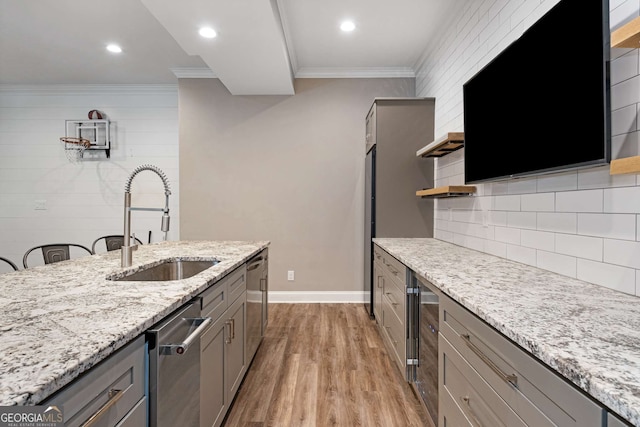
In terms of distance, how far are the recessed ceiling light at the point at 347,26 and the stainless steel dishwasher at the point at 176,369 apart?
2.84 meters

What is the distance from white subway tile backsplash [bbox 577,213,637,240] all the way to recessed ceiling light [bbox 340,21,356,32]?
2555 millimetres

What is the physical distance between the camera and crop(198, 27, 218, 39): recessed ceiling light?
105 inches

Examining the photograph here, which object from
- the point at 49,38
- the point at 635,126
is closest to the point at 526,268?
the point at 635,126

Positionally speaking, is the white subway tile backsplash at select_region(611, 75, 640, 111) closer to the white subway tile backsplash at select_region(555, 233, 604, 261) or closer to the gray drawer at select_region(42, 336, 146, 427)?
the white subway tile backsplash at select_region(555, 233, 604, 261)

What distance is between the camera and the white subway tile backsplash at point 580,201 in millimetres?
1348

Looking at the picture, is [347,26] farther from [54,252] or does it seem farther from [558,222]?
[54,252]

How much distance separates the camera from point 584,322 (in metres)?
0.90

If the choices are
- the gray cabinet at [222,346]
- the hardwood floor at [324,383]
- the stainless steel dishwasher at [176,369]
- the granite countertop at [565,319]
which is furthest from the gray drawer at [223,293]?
the granite countertop at [565,319]

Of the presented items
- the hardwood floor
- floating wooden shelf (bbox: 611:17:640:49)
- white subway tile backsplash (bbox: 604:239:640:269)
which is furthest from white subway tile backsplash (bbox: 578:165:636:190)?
the hardwood floor

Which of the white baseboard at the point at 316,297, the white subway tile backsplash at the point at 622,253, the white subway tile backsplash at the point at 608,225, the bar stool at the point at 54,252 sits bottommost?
the white baseboard at the point at 316,297

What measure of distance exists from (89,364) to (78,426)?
12 cm

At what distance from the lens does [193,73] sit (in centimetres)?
418

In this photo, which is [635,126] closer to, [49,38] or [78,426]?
[78,426]

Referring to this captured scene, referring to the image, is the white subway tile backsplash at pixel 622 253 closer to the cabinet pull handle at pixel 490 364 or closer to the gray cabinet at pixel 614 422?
the cabinet pull handle at pixel 490 364
